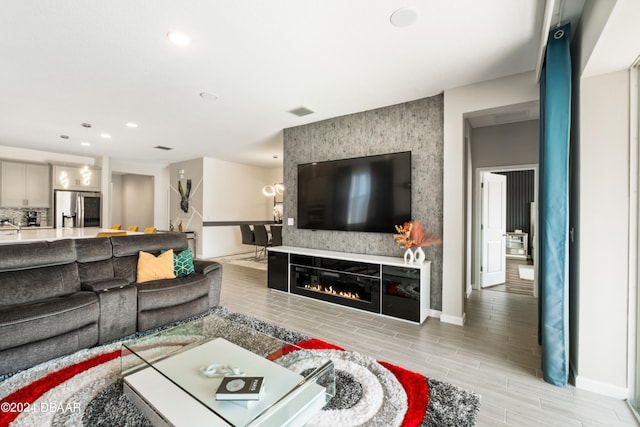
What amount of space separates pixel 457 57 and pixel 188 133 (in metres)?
4.47

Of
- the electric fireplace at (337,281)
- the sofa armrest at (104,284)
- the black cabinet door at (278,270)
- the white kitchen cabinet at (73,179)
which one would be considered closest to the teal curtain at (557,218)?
the electric fireplace at (337,281)

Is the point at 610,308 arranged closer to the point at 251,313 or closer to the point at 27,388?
the point at 251,313

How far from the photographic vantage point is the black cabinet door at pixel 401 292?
10.5 feet

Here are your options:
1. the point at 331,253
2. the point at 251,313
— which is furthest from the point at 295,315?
the point at 331,253

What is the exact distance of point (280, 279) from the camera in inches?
174

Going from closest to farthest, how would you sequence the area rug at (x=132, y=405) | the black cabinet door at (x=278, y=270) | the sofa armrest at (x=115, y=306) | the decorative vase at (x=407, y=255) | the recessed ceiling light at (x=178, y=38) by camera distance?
1. the area rug at (x=132, y=405)
2. the recessed ceiling light at (x=178, y=38)
3. the sofa armrest at (x=115, y=306)
4. the decorative vase at (x=407, y=255)
5. the black cabinet door at (x=278, y=270)

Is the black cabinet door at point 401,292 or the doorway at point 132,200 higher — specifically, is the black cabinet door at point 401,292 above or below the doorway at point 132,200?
below

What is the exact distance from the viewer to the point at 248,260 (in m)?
7.25

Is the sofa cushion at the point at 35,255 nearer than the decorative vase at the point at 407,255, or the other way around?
the sofa cushion at the point at 35,255

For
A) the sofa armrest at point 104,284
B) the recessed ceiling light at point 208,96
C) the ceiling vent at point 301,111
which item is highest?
the recessed ceiling light at point 208,96

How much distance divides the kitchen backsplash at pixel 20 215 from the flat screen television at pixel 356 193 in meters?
6.22

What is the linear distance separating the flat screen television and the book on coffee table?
2634mm

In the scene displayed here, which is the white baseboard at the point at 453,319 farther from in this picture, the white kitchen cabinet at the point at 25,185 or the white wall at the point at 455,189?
the white kitchen cabinet at the point at 25,185

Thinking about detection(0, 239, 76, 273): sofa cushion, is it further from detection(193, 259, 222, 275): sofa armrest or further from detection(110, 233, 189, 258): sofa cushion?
detection(193, 259, 222, 275): sofa armrest
